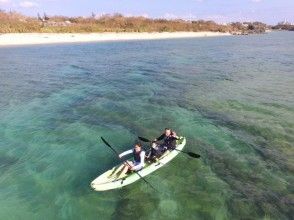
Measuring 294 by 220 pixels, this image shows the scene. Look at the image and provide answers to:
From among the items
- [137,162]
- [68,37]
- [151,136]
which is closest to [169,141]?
[137,162]

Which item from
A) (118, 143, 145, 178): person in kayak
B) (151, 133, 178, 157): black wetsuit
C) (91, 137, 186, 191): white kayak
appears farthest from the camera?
(151, 133, 178, 157): black wetsuit

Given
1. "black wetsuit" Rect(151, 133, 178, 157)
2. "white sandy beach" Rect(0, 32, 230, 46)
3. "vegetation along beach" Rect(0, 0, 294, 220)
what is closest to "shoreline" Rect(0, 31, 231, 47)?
"white sandy beach" Rect(0, 32, 230, 46)

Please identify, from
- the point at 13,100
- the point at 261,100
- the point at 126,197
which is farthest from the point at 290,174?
the point at 13,100

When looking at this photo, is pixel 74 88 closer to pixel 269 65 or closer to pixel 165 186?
pixel 165 186

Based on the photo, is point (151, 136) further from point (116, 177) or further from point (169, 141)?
point (116, 177)

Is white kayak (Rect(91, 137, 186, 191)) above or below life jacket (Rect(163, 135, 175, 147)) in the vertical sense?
below

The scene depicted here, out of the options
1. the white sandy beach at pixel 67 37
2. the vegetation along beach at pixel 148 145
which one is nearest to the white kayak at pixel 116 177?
the vegetation along beach at pixel 148 145

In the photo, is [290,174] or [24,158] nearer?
[290,174]

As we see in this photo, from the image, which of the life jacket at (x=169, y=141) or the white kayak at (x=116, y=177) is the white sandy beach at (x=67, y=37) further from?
the white kayak at (x=116, y=177)

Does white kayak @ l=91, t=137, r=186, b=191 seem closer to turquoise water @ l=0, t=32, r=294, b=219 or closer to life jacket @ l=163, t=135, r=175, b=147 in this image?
turquoise water @ l=0, t=32, r=294, b=219
